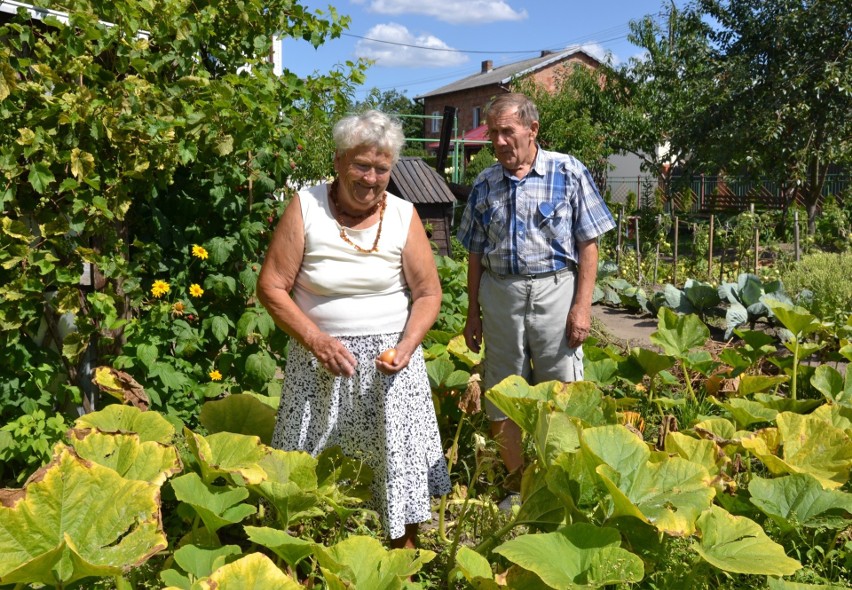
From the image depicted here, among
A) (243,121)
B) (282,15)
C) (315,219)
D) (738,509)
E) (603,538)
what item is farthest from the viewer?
(282,15)

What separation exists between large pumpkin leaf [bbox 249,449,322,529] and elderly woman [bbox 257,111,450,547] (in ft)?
0.53

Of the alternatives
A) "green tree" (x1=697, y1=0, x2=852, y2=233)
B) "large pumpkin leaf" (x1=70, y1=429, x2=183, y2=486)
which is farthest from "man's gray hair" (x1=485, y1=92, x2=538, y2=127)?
"green tree" (x1=697, y1=0, x2=852, y2=233)

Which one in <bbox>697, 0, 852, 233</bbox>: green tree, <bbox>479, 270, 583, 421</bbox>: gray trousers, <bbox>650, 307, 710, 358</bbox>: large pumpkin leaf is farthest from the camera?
<bbox>697, 0, 852, 233</bbox>: green tree

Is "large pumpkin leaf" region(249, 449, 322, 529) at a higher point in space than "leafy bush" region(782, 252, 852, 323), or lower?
lower

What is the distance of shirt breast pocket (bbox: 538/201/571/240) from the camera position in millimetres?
3078

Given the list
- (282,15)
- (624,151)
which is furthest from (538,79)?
(282,15)

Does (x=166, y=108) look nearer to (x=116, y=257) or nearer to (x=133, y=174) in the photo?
(x=133, y=174)

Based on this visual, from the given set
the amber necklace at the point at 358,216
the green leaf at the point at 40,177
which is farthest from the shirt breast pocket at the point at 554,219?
the green leaf at the point at 40,177

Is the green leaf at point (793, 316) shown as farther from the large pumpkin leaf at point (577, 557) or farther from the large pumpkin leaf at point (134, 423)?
the large pumpkin leaf at point (134, 423)

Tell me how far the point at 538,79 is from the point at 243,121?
34071mm

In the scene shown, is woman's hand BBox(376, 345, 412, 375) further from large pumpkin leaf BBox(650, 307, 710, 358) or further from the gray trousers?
large pumpkin leaf BBox(650, 307, 710, 358)

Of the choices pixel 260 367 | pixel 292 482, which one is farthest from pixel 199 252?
pixel 292 482

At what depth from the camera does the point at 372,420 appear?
2.75 meters

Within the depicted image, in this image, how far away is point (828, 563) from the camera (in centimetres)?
288
